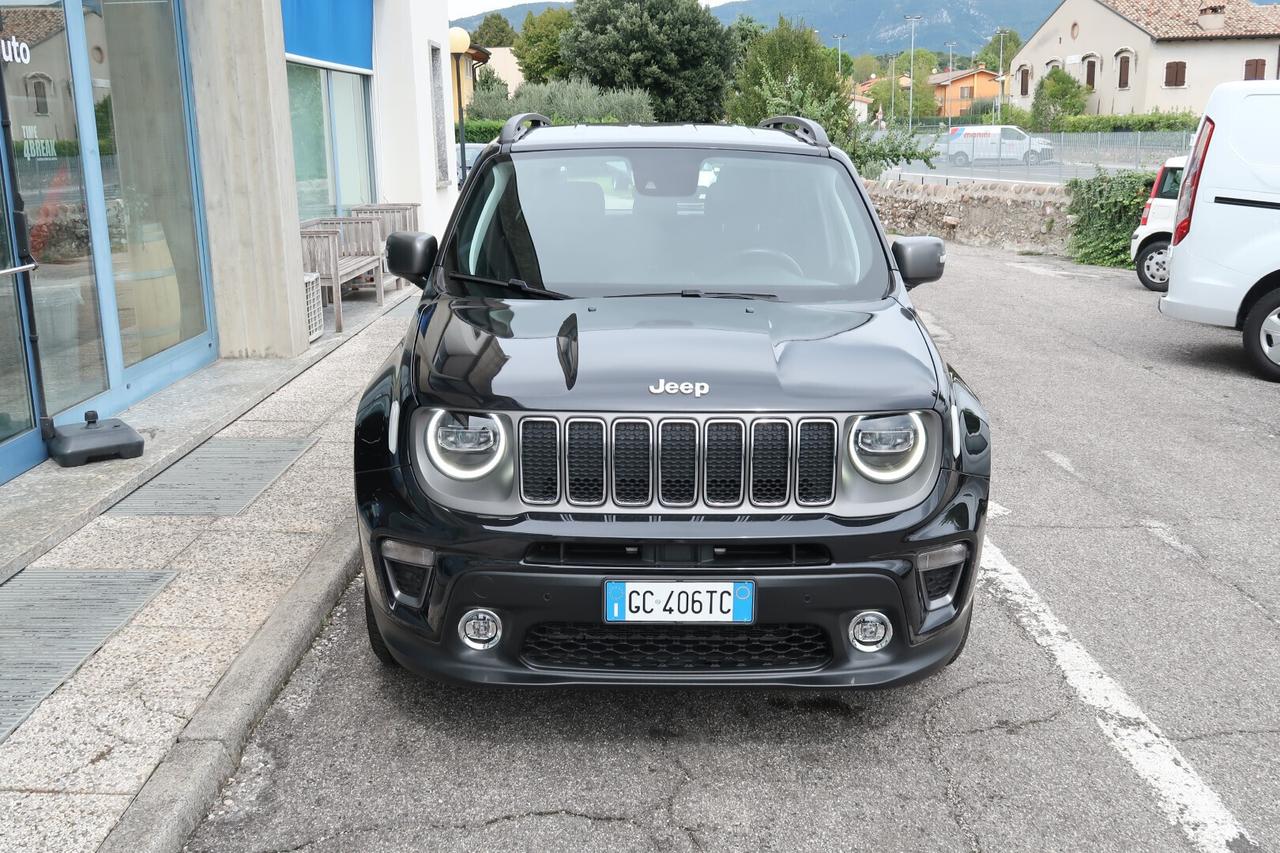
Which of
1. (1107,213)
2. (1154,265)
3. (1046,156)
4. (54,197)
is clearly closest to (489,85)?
(1046,156)

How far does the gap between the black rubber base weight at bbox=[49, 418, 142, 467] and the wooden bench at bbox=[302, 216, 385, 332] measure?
434cm

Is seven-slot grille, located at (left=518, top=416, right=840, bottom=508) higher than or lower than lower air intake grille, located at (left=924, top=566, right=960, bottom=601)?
higher

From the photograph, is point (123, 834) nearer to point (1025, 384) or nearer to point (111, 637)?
point (111, 637)

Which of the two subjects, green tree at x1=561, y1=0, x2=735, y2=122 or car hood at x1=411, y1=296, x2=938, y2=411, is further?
green tree at x1=561, y1=0, x2=735, y2=122

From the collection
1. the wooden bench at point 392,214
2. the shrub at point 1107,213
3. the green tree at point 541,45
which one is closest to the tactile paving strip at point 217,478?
the wooden bench at point 392,214

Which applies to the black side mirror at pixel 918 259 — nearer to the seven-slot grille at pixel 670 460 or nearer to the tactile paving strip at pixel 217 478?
the seven-slot grille at pixel 670 460

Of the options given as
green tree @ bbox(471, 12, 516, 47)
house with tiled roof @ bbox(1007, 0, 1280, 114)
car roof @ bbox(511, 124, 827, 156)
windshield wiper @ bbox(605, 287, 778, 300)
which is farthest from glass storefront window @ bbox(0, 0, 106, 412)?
green tree @ bbox(471, 12, 516, 47)

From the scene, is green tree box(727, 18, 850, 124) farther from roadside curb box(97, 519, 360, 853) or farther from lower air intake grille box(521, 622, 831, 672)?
lower air intake grille box(521, 622, 831, 672)

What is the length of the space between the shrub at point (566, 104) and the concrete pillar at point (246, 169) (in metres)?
40.2

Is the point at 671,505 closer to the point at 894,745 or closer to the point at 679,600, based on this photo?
the point at 679,600

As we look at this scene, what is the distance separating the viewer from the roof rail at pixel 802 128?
205 inches

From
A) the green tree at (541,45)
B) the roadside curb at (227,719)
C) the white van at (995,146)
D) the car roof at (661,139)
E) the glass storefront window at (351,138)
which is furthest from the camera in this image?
the green tree at (541,45)

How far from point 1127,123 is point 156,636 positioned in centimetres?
6476

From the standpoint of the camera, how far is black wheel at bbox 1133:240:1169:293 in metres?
14.9
